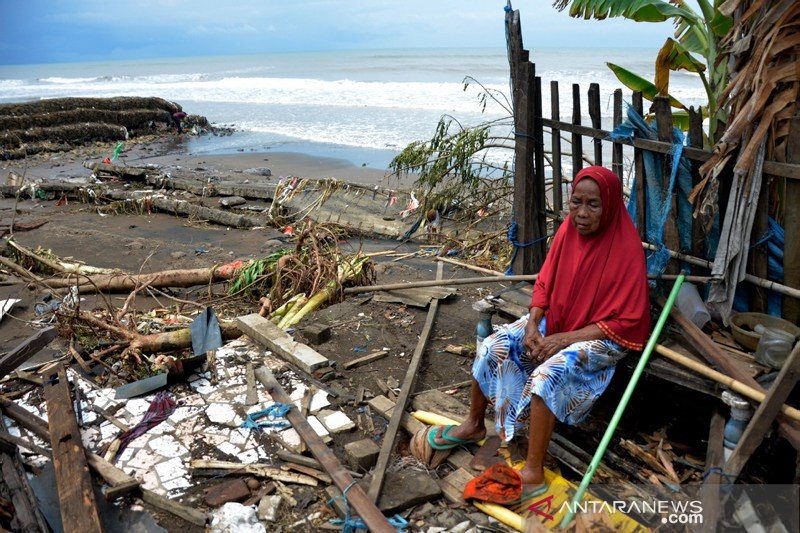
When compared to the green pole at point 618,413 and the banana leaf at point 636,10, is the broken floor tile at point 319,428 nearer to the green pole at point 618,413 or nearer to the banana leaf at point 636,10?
the green pole at point 618,413

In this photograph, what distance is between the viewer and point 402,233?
30.3 feet

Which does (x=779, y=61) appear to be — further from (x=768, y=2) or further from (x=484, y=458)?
(x=484, y=458)

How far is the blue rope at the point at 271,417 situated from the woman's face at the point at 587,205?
2.28 meters

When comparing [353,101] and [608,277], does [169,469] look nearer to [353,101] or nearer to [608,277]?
[608,277]

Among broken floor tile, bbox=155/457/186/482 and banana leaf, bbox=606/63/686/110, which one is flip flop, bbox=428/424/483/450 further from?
banana leaf, bbox=606/63/686/110

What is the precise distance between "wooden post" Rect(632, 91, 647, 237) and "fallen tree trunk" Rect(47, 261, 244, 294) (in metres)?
4.77

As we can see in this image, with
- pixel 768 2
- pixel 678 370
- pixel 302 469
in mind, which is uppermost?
pixel 768 2

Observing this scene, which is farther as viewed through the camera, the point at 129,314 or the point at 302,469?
the point at 129,314

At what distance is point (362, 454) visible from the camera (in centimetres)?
351

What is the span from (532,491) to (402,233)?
6.36m

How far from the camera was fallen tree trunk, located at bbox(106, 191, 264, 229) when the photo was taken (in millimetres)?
10641

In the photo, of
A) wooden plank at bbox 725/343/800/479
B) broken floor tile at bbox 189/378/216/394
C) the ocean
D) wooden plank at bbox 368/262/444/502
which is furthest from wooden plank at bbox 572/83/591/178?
the ocean

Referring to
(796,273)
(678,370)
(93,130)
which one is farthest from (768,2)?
(93,130)

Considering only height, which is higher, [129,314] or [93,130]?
[93,130]
